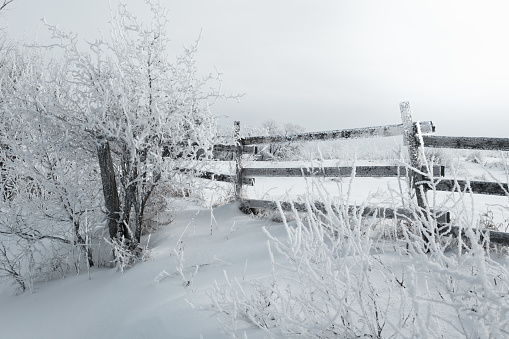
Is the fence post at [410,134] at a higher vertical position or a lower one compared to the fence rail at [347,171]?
higher

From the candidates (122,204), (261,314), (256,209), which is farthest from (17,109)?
(261,314)

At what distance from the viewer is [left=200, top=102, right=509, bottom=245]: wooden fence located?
4561 millimetres

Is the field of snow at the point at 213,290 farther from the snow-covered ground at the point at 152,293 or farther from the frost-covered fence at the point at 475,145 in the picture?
the frost-covered fence at the point at 475,145

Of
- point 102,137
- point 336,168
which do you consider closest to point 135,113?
point 102,137

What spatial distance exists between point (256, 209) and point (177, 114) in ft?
8.03

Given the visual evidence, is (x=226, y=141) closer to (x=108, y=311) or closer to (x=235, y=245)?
(x=235, y=245)

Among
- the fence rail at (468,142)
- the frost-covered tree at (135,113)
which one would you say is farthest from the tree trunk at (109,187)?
the fence rail at (468,142)

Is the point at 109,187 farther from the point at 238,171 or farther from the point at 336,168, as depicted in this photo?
the point at 336,168

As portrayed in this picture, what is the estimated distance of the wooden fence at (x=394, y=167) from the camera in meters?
4.56

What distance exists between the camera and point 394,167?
17.4 ft

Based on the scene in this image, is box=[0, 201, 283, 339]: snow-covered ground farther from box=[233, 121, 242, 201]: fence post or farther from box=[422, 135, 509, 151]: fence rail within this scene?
box=[422, 135, 509, 151]: fence rail

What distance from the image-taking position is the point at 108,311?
13.9ft

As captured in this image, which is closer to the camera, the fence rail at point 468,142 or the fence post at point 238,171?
the fence rail at point 468,142

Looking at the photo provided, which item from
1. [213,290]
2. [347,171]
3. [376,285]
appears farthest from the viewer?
[347,171]
